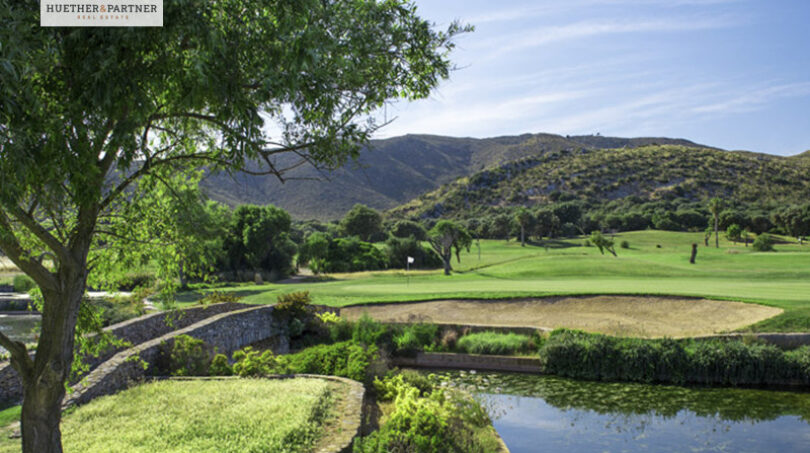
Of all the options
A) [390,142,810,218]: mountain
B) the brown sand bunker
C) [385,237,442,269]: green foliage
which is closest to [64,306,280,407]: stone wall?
the brown sand bunker

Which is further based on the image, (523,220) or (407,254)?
(523,220)

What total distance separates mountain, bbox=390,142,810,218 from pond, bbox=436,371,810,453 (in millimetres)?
71971

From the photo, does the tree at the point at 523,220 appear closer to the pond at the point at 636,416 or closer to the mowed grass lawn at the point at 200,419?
the pond at the point at 636,416

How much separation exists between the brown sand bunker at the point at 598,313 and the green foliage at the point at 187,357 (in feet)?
25.6

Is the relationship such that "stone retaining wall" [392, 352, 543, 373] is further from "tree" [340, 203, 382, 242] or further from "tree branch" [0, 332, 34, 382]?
"tree" [340, 203, 382, 242]

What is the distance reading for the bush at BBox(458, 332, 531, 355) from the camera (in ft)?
56.4

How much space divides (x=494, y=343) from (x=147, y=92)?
14.0m

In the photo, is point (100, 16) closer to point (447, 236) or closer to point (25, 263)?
point (25, 263)

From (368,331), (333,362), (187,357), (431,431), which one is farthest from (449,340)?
(431,431)

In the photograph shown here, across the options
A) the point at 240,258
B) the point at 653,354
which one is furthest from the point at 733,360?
the point at 240,258

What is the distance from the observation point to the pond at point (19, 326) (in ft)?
60.8

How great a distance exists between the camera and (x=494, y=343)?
56.9 feet

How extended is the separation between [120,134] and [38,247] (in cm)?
351

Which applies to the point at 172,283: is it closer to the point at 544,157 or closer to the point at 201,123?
the point at 201,123
